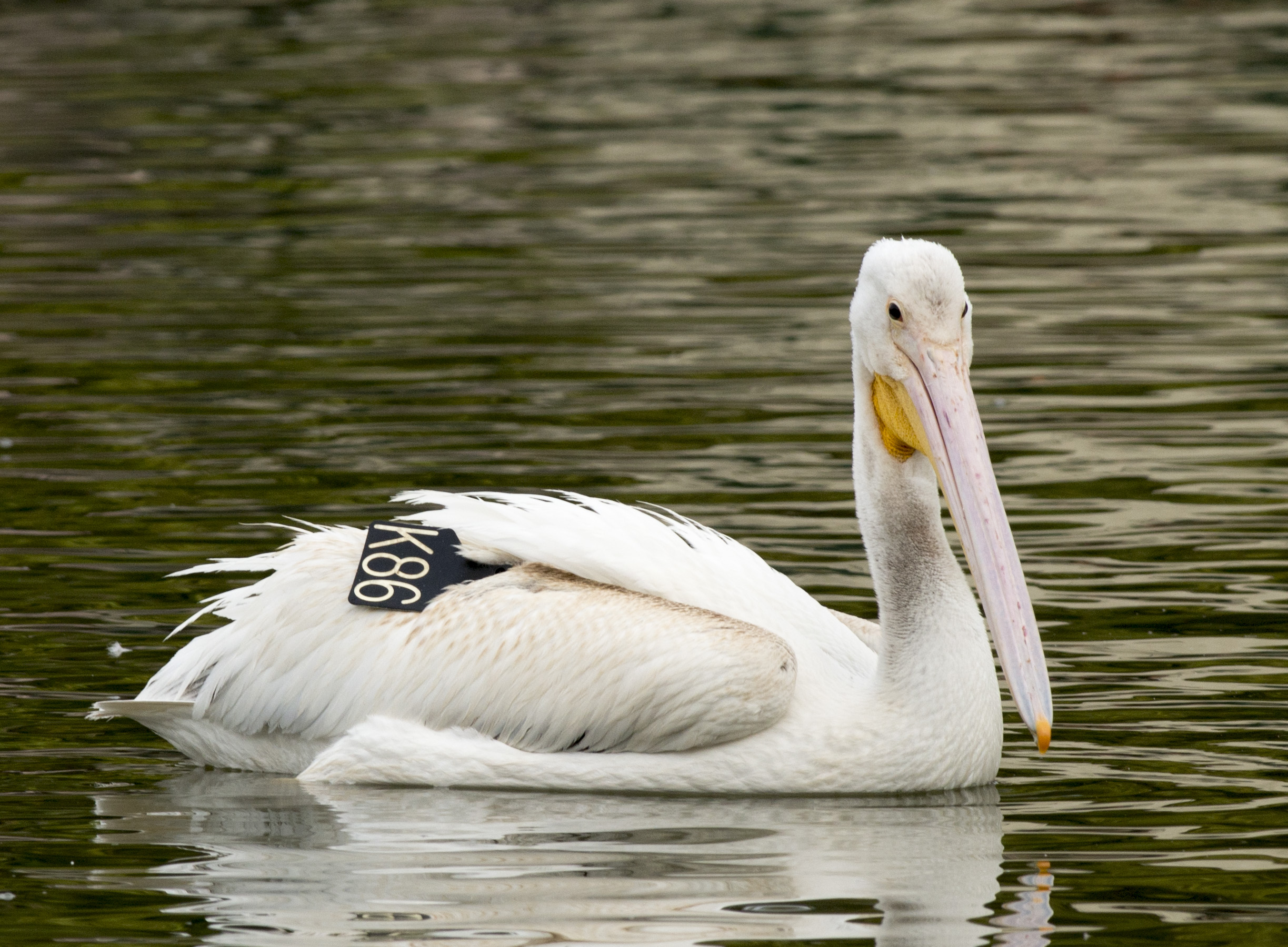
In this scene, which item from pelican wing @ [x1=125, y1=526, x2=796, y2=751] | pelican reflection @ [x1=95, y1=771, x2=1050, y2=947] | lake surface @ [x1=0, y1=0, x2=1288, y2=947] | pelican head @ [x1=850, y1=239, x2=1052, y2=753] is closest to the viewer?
pelican reflection @ [x1=95, y1=771, x2=1050, y2=947]

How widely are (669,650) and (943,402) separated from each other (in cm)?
85

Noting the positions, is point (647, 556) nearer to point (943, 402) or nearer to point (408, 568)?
point (408, 568)

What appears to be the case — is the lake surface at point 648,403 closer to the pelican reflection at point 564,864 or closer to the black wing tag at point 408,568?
the pelican reflection at point 564,864

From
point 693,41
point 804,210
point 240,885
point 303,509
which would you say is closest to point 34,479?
point 303,509

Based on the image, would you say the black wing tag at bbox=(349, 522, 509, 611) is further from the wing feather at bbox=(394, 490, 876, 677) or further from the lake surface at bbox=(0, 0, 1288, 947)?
the lake surface at bbox=(0, 0, 1288, 947)

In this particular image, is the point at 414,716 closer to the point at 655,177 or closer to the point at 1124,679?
the point at 1124,679

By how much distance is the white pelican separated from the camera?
5.48m

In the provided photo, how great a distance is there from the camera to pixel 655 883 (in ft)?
16.1

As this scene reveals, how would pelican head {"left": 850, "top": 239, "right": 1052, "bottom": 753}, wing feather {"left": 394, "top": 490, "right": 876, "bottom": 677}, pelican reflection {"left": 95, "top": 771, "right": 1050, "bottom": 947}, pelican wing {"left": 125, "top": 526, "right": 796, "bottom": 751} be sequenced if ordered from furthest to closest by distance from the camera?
wing feather {"left": 394, "top": 490, "right": 876, "bottom": 677}, pelican wing {"left": 125, "top": 526, "right": 796, "bottom": 751}, pelican head {"left": 850, "top": 239, "right": 1052, "bottom": 753}, pelican reflection {"left": 95, "top": 771, "right": 1050, "bottom": 947}

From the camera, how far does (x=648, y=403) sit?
9891 millimetres

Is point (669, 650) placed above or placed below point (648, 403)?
above

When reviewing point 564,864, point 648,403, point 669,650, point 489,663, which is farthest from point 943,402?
point 648,403

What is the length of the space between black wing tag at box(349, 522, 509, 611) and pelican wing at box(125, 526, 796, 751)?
0.05 meters

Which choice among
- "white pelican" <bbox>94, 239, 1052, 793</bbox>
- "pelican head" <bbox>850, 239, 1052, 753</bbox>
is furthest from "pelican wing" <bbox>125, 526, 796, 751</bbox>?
"pelican head" <bbox>850, 239, 1052, 753</bbox>
